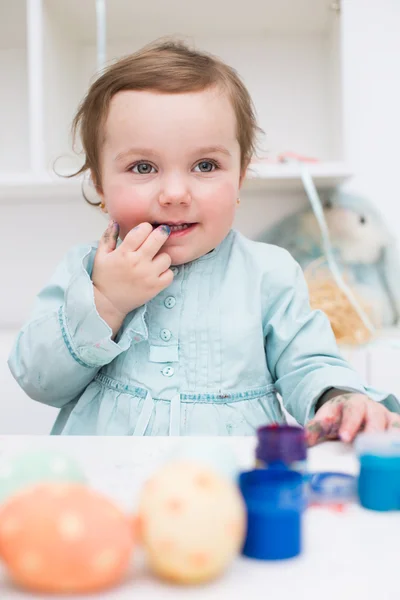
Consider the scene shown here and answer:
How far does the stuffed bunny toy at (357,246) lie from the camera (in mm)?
1488

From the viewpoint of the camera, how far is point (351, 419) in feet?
1.85

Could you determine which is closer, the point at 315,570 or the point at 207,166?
the point at 315,570

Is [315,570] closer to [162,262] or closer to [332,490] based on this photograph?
[332,490]

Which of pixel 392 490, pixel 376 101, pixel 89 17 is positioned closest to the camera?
pixel 392 490

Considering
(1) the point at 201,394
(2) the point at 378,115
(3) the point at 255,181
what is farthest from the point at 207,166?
(2) the point at 378,115

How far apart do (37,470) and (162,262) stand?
472 mm

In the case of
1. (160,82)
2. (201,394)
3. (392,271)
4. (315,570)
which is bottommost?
(392,271)

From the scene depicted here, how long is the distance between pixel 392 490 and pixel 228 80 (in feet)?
2.01

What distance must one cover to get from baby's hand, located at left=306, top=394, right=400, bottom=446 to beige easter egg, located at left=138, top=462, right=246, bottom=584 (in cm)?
27

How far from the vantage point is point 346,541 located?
325 millimetres

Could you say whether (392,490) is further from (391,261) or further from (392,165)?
(392,165)

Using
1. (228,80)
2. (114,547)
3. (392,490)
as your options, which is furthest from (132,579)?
(228,80)

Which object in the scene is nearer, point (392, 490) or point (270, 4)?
point (392, 490)

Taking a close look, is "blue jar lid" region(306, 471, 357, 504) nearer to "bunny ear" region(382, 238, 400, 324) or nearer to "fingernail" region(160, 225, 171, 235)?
"fingernail" region(160, 225, 171, 235)
